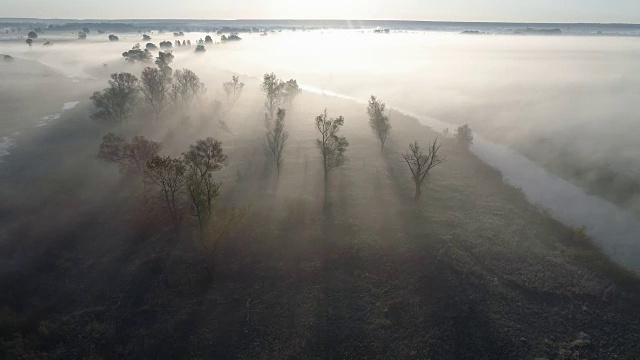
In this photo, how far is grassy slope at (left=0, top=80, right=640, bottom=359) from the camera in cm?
3794

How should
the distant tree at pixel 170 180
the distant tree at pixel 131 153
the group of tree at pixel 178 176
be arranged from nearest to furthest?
the distant tree at pixel 170 180 < the group of tree at pixel 178 176 < the distant tree at pixel 131 153

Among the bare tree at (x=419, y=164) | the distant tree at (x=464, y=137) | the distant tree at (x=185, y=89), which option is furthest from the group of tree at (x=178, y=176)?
the distant tree at (x=464, y=137)

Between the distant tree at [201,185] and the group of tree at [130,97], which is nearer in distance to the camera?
the distant tree at [201,185]

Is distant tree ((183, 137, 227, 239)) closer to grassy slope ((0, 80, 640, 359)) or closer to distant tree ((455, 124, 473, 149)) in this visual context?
grassy slope ((0, 80, 640, 359))

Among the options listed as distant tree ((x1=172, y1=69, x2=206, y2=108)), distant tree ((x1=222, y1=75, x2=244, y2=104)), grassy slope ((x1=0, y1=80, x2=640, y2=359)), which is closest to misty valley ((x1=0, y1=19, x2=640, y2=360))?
grassy slope ((x1=0, y1=80, x2=640, y2=359))

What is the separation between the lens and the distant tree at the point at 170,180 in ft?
158

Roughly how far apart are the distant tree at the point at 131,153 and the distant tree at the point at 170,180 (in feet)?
15.4

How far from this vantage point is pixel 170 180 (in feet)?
168

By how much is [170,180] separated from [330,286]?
25.3 metres

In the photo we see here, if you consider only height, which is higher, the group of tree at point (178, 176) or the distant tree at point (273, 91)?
the distant tree at point (273, 91)

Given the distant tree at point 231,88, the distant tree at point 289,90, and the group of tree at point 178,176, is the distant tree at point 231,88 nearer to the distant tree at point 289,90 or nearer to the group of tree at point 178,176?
the distant tree at point 289,90

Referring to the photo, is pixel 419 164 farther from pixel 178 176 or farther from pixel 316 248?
pixel 178 176

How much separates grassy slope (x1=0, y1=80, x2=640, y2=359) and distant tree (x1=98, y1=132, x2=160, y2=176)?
5826 millimetres

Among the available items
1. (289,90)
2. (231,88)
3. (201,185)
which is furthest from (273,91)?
(201,185)
